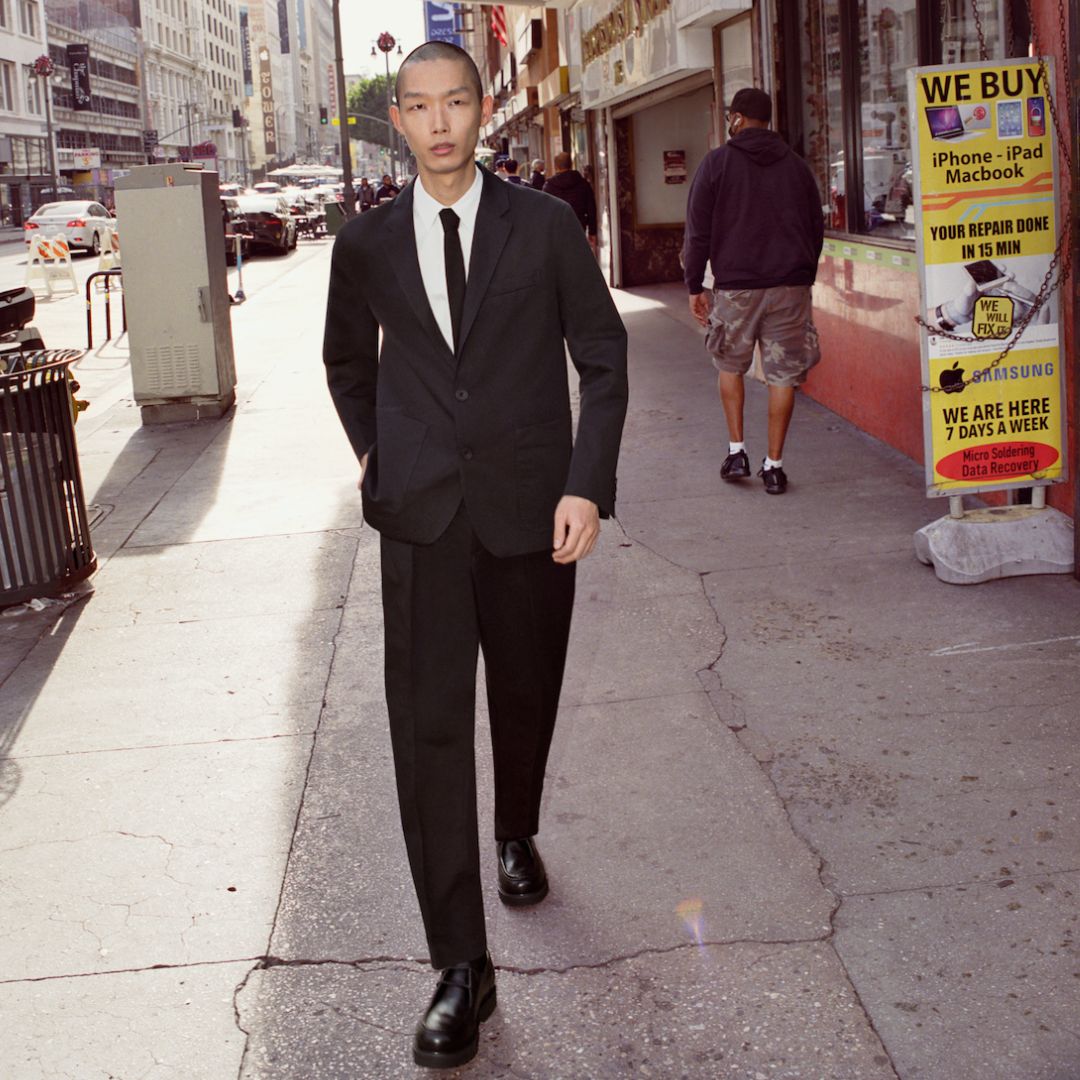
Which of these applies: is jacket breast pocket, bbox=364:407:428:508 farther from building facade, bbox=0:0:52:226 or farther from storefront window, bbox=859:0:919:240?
building facade, bbox=0:0:52:226

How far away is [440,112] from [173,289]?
339 inches

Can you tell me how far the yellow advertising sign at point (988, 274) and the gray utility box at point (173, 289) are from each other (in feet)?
21.4

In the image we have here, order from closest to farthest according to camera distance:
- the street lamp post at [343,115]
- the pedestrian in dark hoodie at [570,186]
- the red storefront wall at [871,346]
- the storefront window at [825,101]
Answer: the red storefront wall at [871,346], the storefront window at [825,101], the pedestrian in dark hoodie at [570,186], the street lamp post at [343,115]

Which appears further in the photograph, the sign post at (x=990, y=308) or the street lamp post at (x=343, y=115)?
the street lamp post at (x=343, y=115)

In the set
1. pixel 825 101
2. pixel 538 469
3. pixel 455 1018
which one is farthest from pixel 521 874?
pixel 825 101

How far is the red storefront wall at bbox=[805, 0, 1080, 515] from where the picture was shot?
8148 millimetres

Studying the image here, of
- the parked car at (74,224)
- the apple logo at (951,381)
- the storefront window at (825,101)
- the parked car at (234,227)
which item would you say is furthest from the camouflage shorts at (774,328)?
the parked car at (74,224)

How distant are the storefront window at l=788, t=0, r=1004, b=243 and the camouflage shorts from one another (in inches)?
35.4

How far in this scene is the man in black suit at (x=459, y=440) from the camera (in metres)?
2.93

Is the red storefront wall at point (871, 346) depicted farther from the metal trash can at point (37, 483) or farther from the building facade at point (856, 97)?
the metal trash can at point (37, 483)

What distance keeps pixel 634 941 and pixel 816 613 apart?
253cm

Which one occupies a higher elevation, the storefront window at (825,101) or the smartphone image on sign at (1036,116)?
the storefront window at (825,101)

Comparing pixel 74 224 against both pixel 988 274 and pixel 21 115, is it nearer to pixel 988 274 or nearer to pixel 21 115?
pixel 988 274

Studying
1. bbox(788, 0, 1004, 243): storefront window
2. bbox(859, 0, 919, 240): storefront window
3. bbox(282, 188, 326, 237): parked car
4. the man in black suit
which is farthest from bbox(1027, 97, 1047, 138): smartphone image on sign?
bbox(282, 188, 326, 237): parked car
